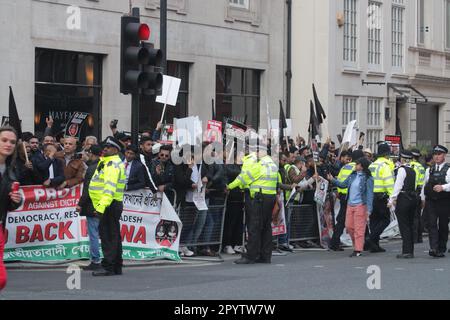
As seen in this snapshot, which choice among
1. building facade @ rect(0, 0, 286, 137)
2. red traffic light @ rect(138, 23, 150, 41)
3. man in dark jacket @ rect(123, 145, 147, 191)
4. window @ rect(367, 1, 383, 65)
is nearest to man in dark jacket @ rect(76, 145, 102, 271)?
man in dark jacket @ rect(123, 145, 147, 191)

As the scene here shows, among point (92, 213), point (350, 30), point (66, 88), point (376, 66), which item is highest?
point (350, 30)

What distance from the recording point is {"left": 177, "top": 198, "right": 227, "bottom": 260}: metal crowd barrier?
17125 millimetres

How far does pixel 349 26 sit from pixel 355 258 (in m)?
16.9

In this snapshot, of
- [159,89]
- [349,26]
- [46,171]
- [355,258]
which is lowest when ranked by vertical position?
[355,258]

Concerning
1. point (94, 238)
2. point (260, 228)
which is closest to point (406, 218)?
point (260, 228)

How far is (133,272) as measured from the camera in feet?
49.3

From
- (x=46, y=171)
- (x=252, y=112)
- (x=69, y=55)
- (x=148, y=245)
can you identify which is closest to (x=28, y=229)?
(x=46, y=171)

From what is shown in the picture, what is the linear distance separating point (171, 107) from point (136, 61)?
38.8 feet

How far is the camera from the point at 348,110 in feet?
110

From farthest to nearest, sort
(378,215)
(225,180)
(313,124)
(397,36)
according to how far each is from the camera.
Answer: (397,36) → (313,124) → (378,215) → (225,180)

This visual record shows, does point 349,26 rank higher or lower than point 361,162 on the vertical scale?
higher

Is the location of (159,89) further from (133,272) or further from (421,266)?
(421,266)

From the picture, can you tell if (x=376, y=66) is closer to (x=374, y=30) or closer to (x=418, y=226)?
(x=374, y=30)
